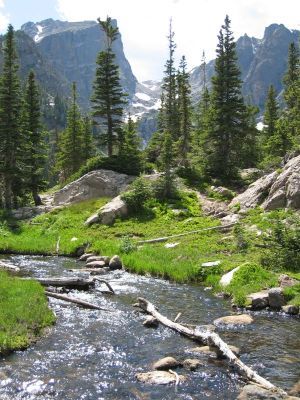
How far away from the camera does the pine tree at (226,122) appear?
51.2 m

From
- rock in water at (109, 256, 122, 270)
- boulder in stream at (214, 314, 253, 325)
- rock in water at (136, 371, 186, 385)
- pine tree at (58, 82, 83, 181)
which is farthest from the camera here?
pine tree at (58, 82, 83, 181)

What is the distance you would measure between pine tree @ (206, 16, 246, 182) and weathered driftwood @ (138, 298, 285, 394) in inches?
1324

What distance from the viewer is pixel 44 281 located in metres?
21.5

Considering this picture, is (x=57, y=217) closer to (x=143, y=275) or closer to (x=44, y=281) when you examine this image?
(x=143, y=275)

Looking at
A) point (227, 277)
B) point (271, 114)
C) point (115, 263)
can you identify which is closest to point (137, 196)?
point (115, 263)

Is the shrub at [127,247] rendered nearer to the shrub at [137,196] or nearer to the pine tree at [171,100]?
the shrub at [137,196]

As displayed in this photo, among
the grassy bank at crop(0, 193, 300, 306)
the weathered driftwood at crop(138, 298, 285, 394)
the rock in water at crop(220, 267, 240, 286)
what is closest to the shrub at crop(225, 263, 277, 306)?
the grassy bank at crop(0, 193, 300, 306)

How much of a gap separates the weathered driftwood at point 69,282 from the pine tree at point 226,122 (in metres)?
30.7

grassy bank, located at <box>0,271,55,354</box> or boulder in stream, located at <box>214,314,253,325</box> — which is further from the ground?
grassy bank, located at <box>0,271,55,354</box>

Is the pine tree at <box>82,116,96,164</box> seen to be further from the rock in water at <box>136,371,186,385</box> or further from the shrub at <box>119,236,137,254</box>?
the rock in water at <box>136,371,186,385</box>

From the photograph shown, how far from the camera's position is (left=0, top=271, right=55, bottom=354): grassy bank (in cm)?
1389

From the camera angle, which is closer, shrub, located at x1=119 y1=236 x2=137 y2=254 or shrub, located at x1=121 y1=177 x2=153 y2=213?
shrub, located at x1=119 y1=236 x2=137 y2=254

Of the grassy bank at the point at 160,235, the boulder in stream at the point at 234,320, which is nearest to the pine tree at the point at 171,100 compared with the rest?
the grassy bank at the point at 160,235

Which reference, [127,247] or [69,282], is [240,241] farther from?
[69,282]
